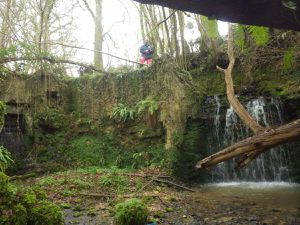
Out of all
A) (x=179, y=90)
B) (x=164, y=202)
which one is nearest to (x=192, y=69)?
(x=179, y=90)

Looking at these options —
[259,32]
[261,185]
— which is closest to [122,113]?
[261,185]

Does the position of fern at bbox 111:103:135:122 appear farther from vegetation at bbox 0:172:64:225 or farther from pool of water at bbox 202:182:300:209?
vegetation at bbox 0:172:64:225

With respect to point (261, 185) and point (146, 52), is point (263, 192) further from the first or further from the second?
point (146, 52)

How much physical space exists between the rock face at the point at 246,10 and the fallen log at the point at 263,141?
127 centimetres

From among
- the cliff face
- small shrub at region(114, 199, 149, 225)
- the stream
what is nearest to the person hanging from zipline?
the cliff face

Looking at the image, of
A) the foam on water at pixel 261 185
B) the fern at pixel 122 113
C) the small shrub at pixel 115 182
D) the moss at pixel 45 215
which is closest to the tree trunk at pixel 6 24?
the fern at pixel 122 113

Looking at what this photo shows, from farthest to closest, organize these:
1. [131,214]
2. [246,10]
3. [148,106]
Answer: [148,106], [131,214], [246,10]

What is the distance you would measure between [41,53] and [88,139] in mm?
3433

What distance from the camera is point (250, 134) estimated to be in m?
8.95

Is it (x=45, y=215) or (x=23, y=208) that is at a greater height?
(x=23, y=208)

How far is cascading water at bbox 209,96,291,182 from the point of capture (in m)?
8.45

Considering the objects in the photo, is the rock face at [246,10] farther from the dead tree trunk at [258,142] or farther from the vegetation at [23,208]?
the vegetation at [23,208]

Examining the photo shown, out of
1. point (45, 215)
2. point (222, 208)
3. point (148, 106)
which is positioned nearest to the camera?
point (45, 215)

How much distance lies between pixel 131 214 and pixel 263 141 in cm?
216
